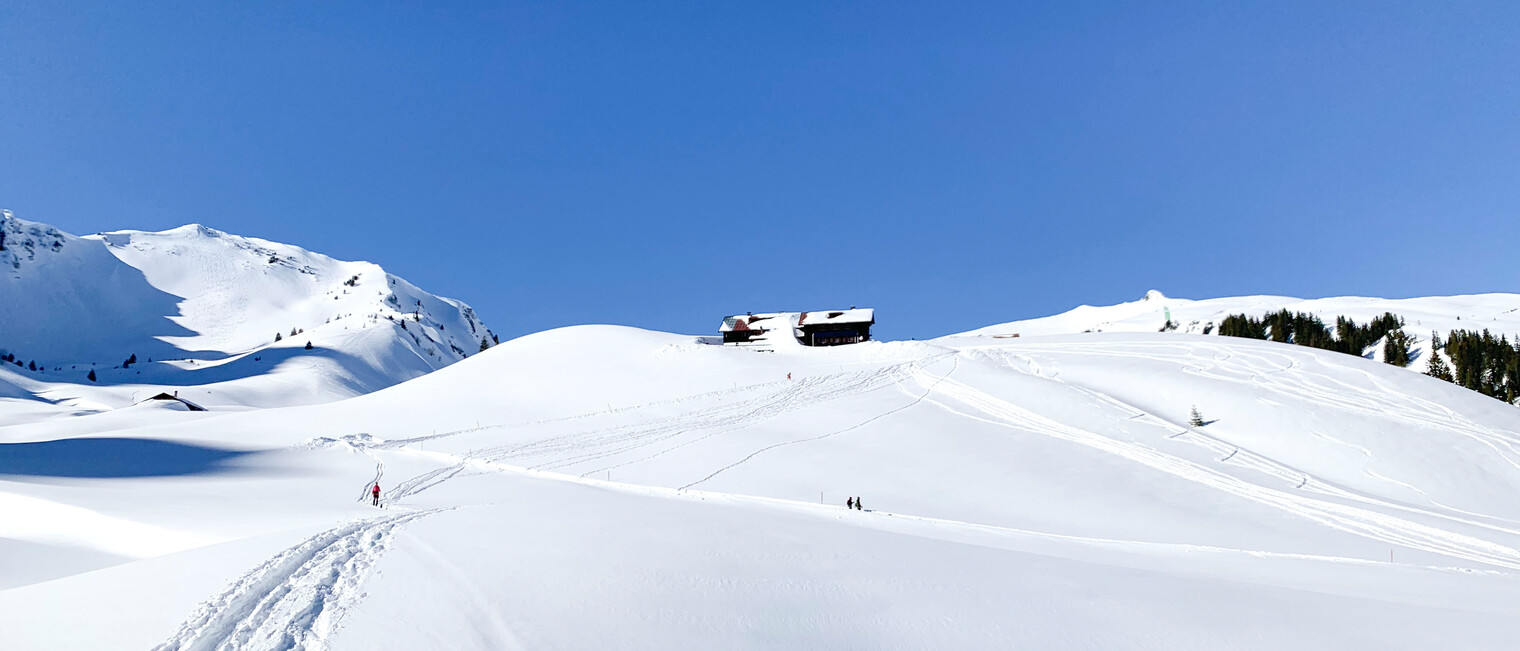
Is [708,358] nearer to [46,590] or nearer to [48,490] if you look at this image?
[48,490]

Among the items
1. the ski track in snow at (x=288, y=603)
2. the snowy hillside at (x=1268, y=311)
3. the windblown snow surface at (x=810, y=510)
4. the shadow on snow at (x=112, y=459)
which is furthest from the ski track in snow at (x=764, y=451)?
the snowy hillside at (x=1268, y=311)

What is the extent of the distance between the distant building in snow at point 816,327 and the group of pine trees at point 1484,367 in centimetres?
5188

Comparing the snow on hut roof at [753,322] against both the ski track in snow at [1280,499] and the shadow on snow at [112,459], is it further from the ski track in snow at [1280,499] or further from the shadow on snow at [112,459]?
the shadow on snow at [112,459]

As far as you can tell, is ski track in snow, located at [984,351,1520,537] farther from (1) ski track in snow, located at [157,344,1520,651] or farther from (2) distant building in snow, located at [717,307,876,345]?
(2) distant building in snow, located at [717,307,876,345]

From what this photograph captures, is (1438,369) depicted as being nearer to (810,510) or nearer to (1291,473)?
(1291,473)

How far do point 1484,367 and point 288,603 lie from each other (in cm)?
9887

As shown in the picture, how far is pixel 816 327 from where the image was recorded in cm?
7812

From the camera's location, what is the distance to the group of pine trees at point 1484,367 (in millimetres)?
72188

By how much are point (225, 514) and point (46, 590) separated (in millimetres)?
10039

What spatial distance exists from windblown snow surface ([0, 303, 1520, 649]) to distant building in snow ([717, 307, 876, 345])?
60.8ft

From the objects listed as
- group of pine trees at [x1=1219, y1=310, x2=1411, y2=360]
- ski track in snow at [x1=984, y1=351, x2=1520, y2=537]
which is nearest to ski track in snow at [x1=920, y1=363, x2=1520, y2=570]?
ski track in snow at [x1=984, y1=351, x2=1520, y2=537]

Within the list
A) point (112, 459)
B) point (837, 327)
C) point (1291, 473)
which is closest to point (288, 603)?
point (112, 459)

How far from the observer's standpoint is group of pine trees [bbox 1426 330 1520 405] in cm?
7219

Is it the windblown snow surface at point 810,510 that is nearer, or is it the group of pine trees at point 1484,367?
the windblown snow surface at point 810,510
